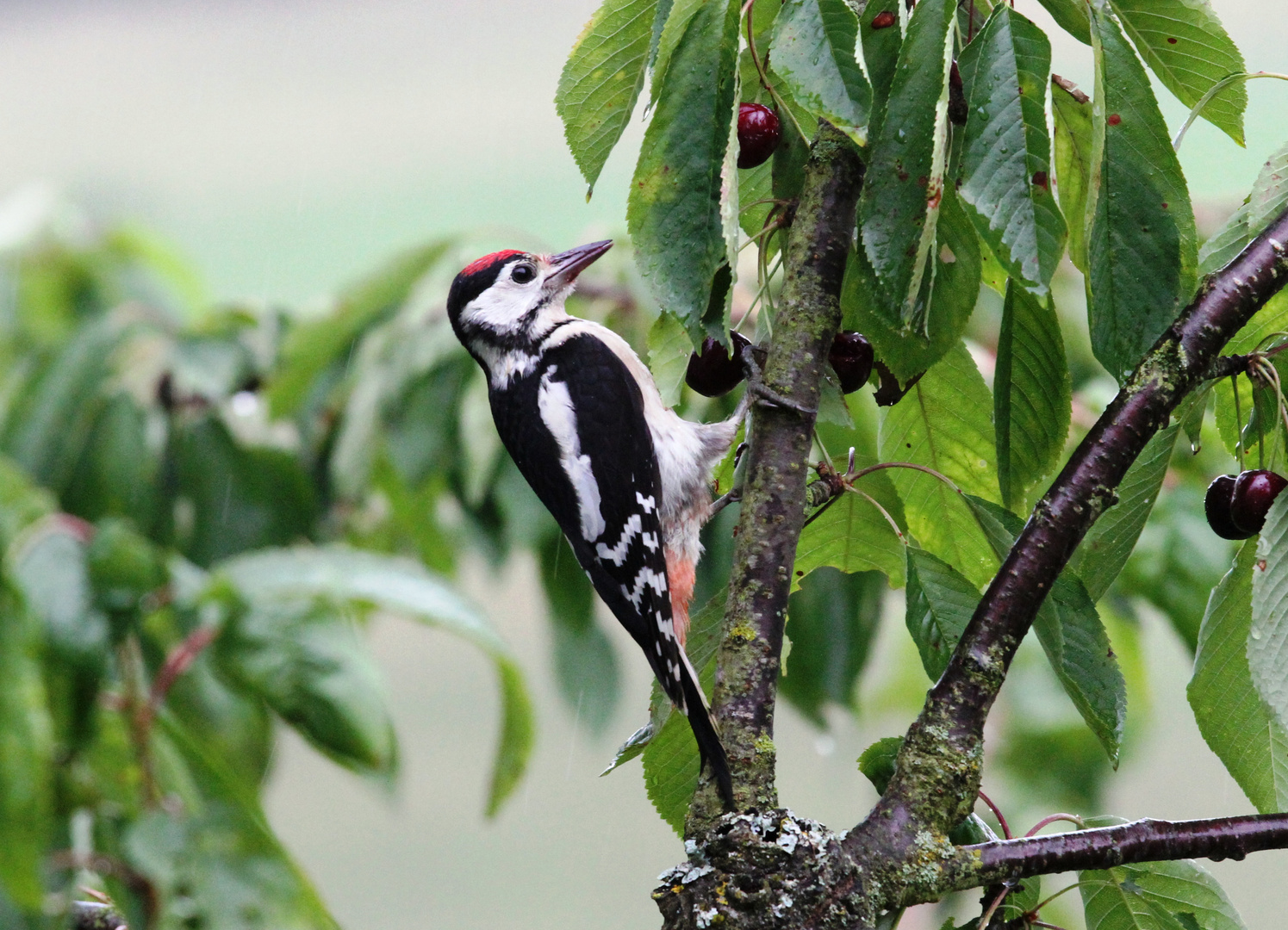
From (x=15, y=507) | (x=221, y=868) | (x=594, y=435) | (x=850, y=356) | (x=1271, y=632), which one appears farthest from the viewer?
(x=594, y=435)

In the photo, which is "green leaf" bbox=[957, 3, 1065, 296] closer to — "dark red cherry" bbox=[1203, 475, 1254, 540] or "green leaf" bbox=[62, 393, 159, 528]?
"dark red cherry" bbox=[1203, 475, 1254, 540]

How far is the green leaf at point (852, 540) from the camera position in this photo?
118 centimetres

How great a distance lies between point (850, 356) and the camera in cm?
124

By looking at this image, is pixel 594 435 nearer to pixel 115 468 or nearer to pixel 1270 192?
pixel 115 468

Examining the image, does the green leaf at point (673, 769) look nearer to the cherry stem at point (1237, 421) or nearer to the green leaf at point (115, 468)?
the cherry stem at point (1237, 421)

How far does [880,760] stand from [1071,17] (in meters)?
0.62

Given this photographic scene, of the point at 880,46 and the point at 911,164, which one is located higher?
the point at 880,46

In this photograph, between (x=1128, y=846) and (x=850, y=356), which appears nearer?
(x=1128, y=846)

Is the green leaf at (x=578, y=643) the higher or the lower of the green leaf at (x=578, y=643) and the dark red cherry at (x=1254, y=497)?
the higher

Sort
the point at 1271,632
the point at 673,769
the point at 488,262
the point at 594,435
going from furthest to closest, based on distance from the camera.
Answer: the point at 488,262 < the point at 594,435 < the point at 673,769 < the point at 1271,632

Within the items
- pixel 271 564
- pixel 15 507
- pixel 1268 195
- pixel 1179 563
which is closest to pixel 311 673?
pixel 271 564

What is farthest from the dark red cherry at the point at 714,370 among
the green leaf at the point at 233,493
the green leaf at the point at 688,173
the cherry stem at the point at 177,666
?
the green leaf at the point at 233,493

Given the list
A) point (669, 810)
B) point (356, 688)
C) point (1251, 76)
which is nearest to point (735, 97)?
point (1251, 76)

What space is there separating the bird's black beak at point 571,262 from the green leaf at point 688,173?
1061 mm
